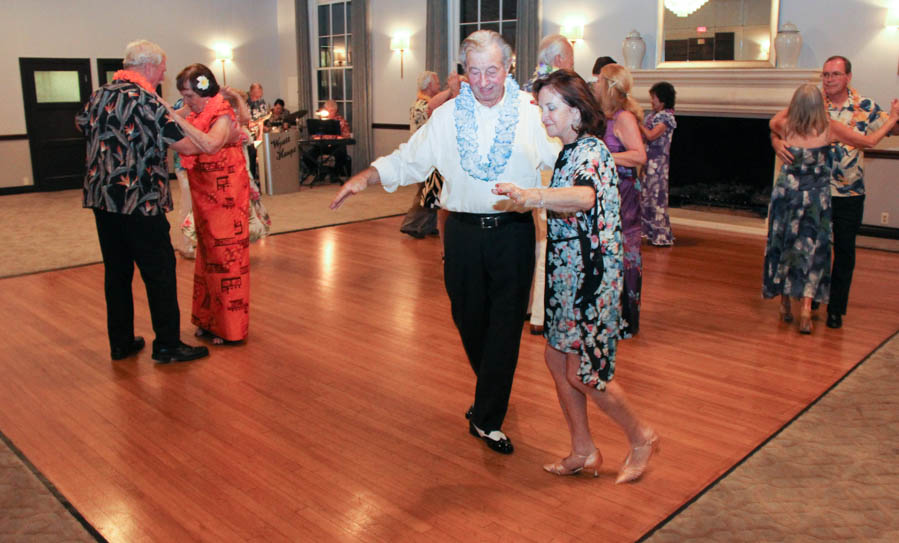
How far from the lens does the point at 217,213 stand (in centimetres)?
423

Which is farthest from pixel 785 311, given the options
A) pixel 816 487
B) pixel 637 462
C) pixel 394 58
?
pixel 394 58

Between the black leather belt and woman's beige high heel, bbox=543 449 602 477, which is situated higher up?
the black leather belt

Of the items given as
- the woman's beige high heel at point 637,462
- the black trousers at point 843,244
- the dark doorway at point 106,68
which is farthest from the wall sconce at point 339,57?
the woman's beige high heel at point 637,462

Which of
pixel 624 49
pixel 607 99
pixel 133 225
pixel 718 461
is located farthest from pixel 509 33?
pixel 718 461

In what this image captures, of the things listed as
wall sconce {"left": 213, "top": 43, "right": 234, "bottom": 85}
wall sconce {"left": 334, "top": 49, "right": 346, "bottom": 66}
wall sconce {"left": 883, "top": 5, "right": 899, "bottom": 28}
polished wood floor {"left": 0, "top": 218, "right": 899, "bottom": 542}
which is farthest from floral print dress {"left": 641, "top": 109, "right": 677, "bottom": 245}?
wall sconce {"left": 213, "top": 43, "right": 234, "bottom": 85}

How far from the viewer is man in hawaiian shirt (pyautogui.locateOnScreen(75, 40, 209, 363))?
145 inches

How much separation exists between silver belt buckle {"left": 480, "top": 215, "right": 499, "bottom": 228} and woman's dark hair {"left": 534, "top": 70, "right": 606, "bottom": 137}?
491 mm

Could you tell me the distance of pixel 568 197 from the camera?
7.78ft

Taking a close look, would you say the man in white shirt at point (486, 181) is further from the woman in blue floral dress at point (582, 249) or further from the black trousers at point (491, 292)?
the woman in blue floral dress at point (582, 249)

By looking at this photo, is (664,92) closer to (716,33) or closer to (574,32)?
(716,33)

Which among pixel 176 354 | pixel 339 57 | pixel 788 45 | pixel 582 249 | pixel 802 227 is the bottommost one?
pixel 176 354

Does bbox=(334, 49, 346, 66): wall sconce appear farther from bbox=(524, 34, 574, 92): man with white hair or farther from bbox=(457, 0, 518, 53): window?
bbox=(524, 34, 574, 92): man with white hair

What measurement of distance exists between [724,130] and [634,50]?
138 centimetres

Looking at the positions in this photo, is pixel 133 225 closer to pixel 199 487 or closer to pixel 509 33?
pixel 199 487
